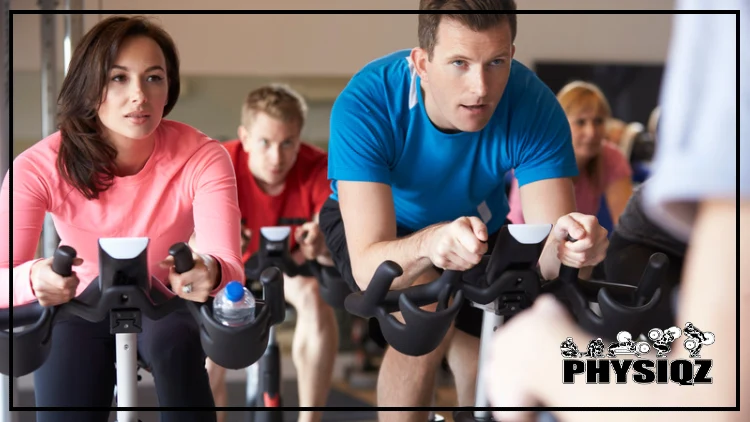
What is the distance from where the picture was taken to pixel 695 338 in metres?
0.63

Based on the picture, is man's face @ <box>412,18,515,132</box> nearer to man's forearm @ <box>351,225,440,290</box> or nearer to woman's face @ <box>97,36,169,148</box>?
man's forearm @ <box>351,225,440,290</box>

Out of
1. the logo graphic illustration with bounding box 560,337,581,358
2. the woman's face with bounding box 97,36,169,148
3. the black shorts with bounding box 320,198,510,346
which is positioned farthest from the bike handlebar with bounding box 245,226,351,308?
the logo graphic illustration with bounding box 560,337,581,358

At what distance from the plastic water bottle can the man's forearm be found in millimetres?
236

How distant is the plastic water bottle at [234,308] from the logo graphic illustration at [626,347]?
60 centimetres

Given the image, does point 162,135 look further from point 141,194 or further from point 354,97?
point 354,97

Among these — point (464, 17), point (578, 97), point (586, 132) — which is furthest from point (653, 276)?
point (578, 97)

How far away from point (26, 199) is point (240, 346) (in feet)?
1.58

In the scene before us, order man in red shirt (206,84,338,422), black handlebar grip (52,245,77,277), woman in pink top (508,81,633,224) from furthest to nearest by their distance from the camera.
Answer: woman in pink top (508,81,633,224) < man in red shirt (206,84,338,422) < black handlebar grip (52,245,77,277)

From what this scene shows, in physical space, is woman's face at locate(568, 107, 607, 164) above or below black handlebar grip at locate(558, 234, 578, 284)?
above

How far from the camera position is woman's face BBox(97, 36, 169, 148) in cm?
142

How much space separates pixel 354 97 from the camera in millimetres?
1610

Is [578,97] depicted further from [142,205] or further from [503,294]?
[142,205]

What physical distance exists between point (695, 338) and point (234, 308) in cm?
80

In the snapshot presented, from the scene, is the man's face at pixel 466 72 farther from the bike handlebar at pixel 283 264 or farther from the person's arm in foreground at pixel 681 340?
the person's arm in foreground at pixel 681 340
